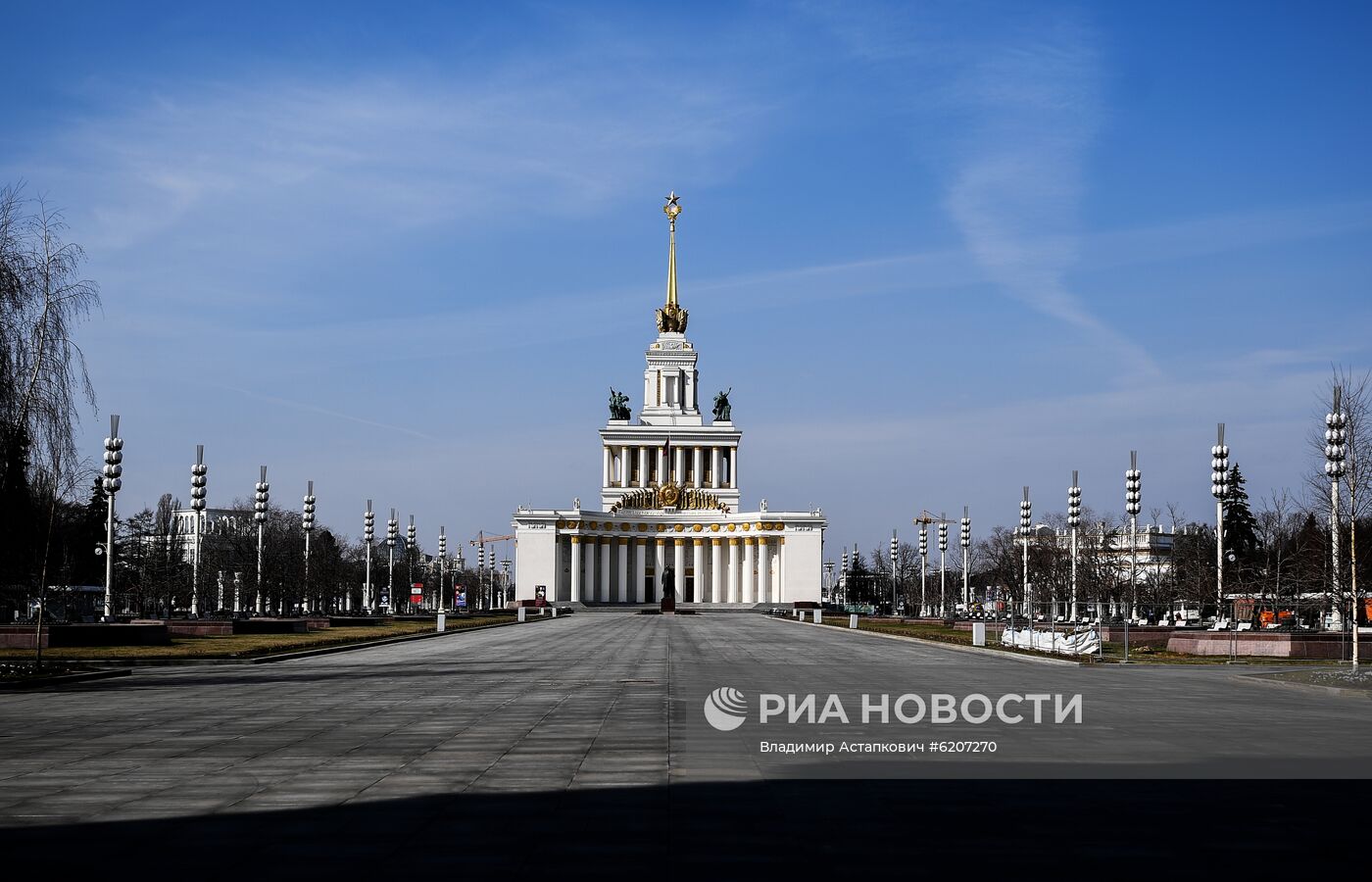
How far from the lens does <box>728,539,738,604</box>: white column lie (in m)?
144

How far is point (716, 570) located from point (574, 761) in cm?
12979

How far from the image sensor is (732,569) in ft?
472

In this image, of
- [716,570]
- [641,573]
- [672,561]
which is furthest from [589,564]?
[716,570]

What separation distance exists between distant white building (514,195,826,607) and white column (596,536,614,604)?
0.34 feet

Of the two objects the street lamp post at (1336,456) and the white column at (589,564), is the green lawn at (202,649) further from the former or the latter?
the white column at (589,564)

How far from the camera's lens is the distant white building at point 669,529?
5448 inches

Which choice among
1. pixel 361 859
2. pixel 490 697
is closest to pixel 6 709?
pixel 490 697

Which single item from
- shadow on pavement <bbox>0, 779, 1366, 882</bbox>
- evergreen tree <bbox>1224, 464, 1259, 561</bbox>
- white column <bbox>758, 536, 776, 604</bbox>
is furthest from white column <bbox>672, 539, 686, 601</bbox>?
shadow on pavement <bbox>0, 779, 1366, 882</bbox>

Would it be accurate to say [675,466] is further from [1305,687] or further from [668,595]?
[1305,687]

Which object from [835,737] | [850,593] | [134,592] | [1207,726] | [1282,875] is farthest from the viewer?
[850,593]

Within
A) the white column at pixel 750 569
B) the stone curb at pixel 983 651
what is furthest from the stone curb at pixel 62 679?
the white column at pixel 750 569

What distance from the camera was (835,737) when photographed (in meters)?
17.1

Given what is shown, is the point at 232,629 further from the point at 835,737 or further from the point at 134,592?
the point at 134,592

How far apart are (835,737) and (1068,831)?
671 centimetres
